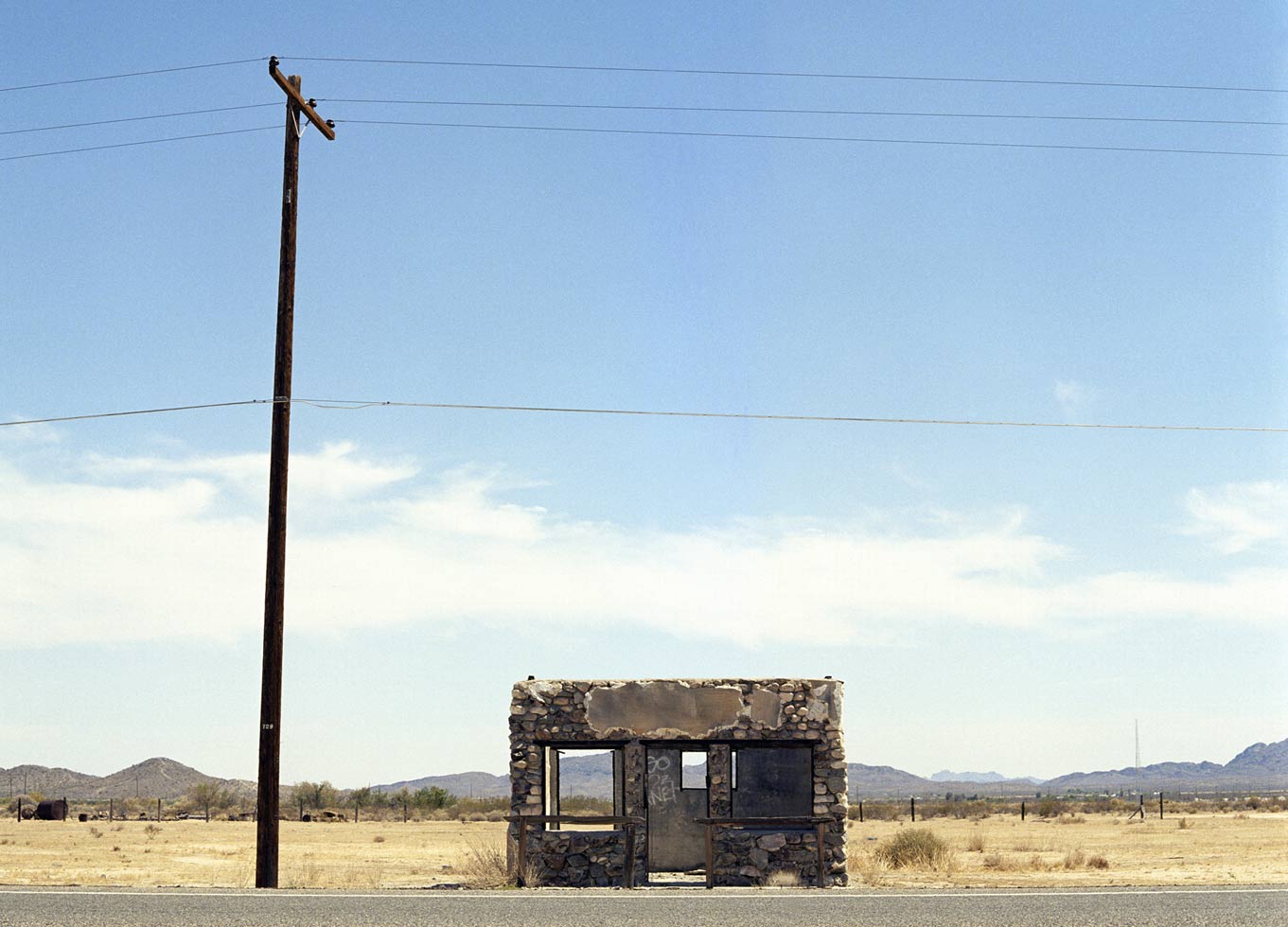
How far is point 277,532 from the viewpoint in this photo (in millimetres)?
18719

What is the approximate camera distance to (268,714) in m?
18.4

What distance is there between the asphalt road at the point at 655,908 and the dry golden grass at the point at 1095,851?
419 centimetres

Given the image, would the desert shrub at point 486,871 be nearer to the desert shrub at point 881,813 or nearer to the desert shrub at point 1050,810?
the desert shrub at point 881,813

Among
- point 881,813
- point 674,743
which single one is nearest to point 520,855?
point 674,743

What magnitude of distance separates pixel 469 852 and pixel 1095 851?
17.6 meters

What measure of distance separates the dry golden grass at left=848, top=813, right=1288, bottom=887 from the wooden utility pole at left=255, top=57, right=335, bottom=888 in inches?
355

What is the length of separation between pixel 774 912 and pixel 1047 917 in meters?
2.40

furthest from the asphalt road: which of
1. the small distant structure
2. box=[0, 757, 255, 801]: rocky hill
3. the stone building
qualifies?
box=[0, 757, 255, 801]: rocky hill

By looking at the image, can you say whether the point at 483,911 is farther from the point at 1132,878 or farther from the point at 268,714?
the point at 1132,878

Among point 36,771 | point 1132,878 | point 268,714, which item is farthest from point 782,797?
point 36,771

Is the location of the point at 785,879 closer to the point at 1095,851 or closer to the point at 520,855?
the point at 520,855

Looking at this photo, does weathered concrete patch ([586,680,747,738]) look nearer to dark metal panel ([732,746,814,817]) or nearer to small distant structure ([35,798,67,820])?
dark metal panel ([732,746,814,817])

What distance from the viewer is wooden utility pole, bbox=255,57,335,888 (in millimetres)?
18062

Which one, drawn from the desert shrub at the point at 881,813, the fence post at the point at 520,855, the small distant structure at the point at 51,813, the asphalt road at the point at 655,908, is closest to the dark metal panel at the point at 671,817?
the fence post at the point at 520,855
